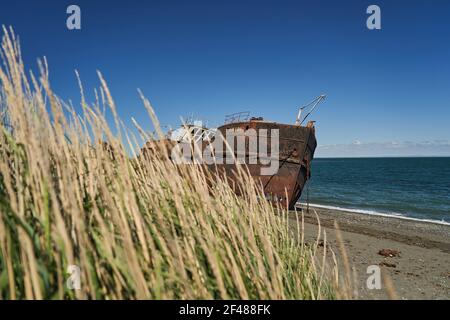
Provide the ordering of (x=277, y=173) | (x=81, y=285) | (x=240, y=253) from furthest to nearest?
(x=277, y=173) < (x=240, y=253) < (x=81, y=285)

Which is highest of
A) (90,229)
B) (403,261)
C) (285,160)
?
(285,160)

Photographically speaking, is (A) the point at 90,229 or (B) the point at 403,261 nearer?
(A) the point at 90,229

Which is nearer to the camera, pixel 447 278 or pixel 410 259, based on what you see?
pixel 447 278

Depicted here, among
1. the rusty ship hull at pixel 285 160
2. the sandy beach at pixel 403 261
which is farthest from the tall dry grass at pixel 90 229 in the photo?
the rusty ship hull at pixel 285 160

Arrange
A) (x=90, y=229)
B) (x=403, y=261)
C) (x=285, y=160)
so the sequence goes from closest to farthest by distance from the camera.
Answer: (x=90, y=229) → (x=403, y=261) → (x=285, y=160)

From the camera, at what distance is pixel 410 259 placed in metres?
7.00

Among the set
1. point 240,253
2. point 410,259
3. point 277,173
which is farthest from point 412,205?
point 240,253

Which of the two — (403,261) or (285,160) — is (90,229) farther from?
(285,160)

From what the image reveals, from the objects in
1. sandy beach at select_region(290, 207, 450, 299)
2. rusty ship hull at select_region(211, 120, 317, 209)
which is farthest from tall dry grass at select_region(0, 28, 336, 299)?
rusty ship hull at select_region(211, 120, 317, 209)

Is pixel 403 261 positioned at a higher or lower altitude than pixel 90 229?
lower

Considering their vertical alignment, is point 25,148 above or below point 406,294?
above

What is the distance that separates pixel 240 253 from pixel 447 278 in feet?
20.4

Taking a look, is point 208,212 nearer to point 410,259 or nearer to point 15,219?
point 15,219

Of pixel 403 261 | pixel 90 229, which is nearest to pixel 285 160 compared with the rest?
pixel 403 261
